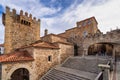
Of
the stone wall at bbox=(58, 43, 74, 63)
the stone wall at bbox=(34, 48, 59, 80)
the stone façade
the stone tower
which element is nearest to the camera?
the stone façade

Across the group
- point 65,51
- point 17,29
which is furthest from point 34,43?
point 65,51

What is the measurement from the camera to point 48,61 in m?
14.2

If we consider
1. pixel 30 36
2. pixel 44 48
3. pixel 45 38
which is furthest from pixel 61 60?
pixel 30 36

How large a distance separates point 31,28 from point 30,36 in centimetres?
167

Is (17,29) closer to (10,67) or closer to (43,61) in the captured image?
(43,61)

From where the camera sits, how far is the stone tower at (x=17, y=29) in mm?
15344

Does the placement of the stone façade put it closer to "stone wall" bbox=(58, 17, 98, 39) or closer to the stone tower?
the stone tower

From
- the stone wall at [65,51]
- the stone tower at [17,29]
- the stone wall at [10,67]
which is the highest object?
the stone tower at [17,29]

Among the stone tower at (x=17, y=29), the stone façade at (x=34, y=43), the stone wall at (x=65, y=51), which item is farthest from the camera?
the stone wall at (x=65, y=51)

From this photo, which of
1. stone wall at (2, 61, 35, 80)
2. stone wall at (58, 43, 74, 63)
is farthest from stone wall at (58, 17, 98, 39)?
stone wall at (2, 61, 35, 80)

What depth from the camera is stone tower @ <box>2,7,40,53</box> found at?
1534 centimetres

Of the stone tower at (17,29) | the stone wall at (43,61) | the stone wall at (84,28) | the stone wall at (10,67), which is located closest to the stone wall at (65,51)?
the stone wall at (43,61)

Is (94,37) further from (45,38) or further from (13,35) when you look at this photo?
(13,35)

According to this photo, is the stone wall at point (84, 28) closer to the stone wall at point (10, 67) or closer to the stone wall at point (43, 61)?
the stone wall at point (43, 61)
